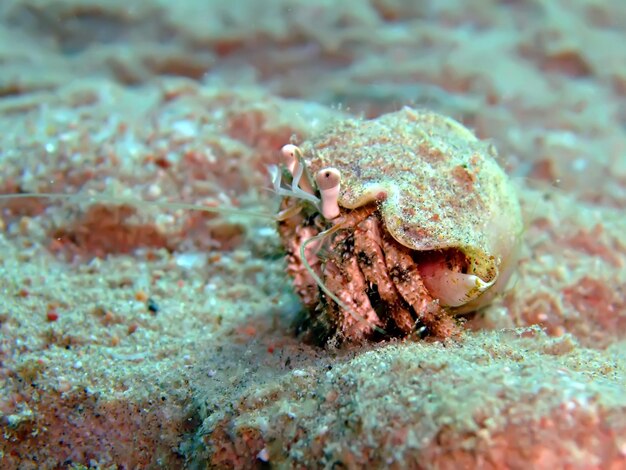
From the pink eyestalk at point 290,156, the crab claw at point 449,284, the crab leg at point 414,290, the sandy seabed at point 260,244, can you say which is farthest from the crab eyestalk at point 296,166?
the sandy seabed at point 260,244

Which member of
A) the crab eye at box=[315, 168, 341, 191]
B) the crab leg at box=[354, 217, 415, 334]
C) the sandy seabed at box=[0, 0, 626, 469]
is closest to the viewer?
the sandy seabed at box=[0, 0, 626, 469]

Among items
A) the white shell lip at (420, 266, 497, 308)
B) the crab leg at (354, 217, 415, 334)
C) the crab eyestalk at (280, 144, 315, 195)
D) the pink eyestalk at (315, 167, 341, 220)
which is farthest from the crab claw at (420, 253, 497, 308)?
the crab eyestalk at (280, 144, 315, 195)

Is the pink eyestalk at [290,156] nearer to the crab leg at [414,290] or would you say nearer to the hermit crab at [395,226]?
the hermit crab at [395,226]

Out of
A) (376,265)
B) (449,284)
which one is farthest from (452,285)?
(376,265)

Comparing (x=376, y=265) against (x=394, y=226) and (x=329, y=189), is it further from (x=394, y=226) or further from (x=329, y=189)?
(x=329, y=189)

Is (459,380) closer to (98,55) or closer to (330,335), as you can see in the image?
(330,335)

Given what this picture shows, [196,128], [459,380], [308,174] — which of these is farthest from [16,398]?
[196,128]

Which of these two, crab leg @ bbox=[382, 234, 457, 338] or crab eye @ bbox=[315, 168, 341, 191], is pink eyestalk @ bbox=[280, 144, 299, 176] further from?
crab leg @ bbox=[382, 234, 457, 338]
